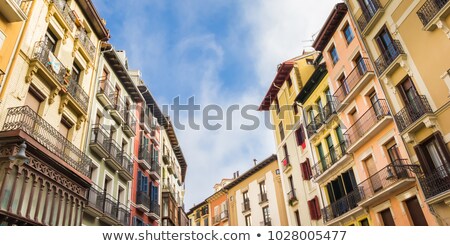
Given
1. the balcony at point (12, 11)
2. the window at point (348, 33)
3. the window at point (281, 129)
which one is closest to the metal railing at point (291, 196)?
the window at point (281, 129)

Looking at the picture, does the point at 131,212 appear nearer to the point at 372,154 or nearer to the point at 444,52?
the point at 372,154

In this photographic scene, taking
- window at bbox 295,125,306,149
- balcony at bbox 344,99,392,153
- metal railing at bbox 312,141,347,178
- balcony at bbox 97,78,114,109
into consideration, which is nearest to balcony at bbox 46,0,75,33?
balcony at bbox 97,78,114,109

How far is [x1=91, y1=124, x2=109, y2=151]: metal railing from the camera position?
18.0 meters

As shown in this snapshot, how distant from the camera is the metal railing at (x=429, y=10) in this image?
1388 centimetres

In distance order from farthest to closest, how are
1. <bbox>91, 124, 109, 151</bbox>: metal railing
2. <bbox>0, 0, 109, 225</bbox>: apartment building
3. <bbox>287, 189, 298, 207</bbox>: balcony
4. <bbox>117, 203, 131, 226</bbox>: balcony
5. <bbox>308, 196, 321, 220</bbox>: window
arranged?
<bbox>287, 189, 298, 207</bbox>: balcony → <bbox>308, 196, 321, 220</bbox>: window → <bbox>117, 203, 131, 226</bbox>: balcony → <bbox>91, 124, 109, 151</bbox>: metal railing → <bbox>0, 0, 109, 225</bbox>: apartment building

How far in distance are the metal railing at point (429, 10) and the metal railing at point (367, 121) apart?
14.8ft

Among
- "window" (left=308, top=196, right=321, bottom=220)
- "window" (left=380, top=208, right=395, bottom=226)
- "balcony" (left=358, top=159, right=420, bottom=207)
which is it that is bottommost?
"window" (left=380, top=208, right=395, bottom=226)

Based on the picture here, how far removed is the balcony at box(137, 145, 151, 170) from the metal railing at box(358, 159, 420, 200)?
14230 mm

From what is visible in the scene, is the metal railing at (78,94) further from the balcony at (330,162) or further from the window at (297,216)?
the window at (297,216)

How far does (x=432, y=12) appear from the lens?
1422 cm

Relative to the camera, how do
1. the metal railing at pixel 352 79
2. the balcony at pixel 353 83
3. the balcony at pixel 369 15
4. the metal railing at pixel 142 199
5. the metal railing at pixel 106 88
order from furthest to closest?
the metal railing at pixel 142 199 < the metal railing at pixel 106 88 < the metal railing at pixel 352 79 < the balcony at pixel 353 83 < the balcony at pixel 369 15

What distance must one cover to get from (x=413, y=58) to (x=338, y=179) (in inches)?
366

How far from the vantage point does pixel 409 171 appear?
1563 cm

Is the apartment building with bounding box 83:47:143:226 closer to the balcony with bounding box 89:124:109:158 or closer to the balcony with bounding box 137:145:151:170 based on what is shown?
the balcony with bounding box 89:124:109:158
